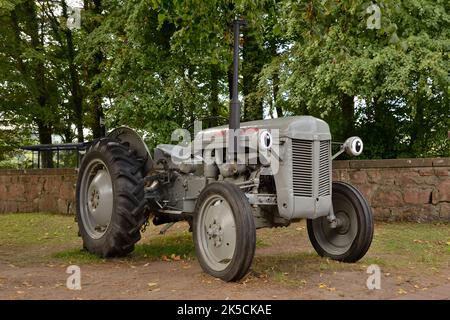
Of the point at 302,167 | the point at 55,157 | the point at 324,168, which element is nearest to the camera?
the point at 302,167

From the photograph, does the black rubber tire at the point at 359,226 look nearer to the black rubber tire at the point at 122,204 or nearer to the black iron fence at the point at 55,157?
the black rubber tire at the point at 122,204

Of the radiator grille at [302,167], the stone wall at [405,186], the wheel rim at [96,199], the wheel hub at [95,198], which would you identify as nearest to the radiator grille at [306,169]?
the radiator grille at [302,167]

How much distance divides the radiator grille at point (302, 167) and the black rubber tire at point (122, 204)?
1959 mm

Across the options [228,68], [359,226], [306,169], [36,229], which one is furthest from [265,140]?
[228,68]

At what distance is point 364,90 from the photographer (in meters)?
10.9

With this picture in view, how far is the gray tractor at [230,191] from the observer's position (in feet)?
18.7

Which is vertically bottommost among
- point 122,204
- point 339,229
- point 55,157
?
point 339,229

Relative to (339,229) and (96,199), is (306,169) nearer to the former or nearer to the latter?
(339,229)

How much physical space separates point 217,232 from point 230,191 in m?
0.48

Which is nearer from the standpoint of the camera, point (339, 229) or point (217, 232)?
point (217, 232)

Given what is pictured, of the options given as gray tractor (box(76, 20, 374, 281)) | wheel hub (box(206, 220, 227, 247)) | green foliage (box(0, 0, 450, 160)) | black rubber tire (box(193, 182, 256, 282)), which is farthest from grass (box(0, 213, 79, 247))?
black rubber tire (box(193, 182, 256, 282))

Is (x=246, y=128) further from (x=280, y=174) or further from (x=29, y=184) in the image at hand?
(x=29, y=184)

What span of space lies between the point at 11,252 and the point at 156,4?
4043 millimetres

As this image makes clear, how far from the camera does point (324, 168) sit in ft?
20.4
